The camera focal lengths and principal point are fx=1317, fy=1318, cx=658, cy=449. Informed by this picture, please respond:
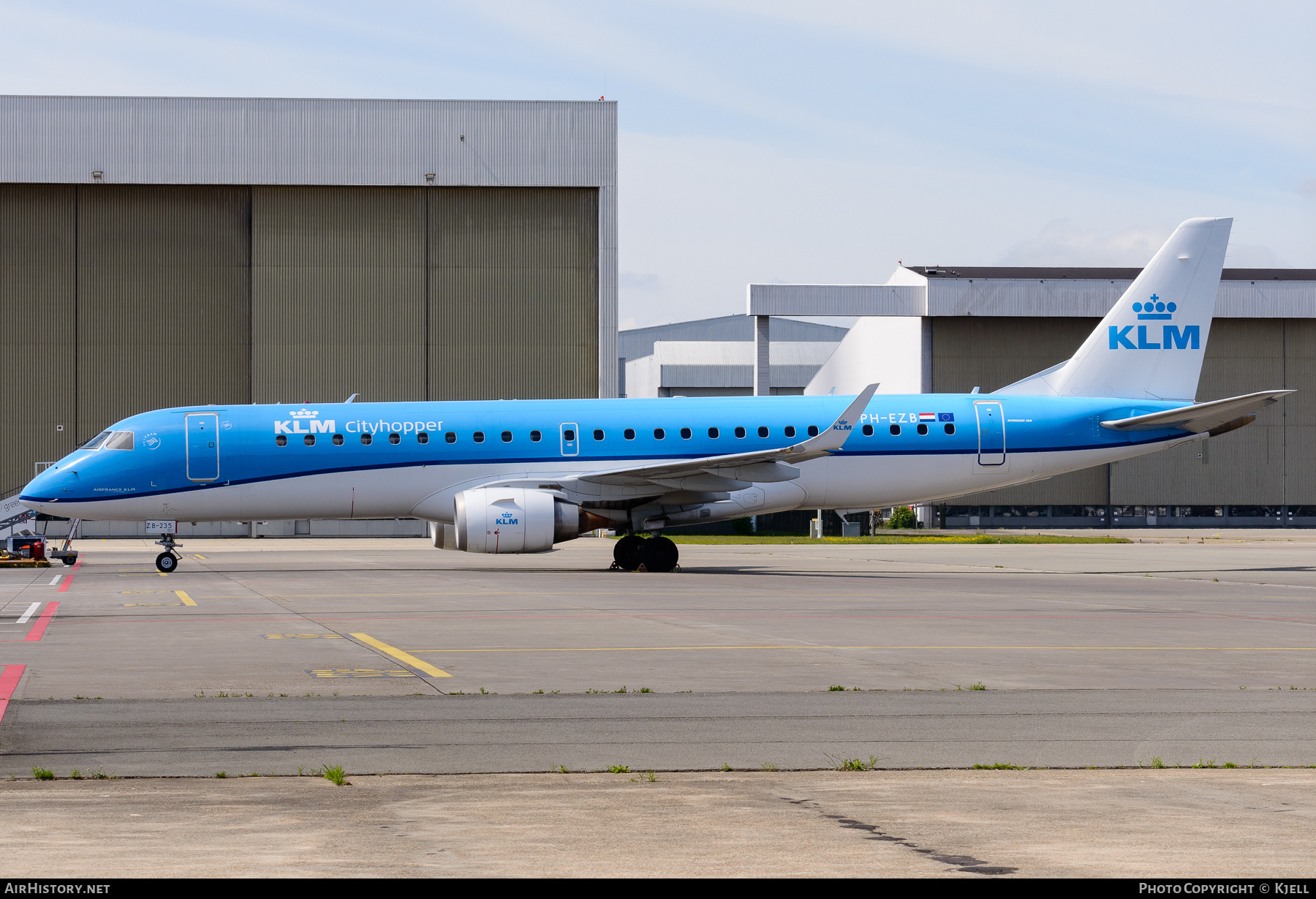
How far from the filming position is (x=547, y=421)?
94.2 ft

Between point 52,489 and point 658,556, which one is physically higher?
point 52,489

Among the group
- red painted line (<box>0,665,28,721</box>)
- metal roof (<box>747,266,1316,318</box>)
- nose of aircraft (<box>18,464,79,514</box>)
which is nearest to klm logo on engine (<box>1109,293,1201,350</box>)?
nose of aircraft (<box>18,464,79,514</box>)

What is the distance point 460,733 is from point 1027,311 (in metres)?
59.5

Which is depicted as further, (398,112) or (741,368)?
(741,368)

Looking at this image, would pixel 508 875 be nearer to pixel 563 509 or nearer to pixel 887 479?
pixel 563 509

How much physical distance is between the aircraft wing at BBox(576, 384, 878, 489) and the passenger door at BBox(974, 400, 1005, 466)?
4019mm

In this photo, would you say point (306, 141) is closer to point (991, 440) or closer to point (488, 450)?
point (488, 450)

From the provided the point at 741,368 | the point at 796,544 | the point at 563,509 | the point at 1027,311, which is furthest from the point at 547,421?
the point at 741,368

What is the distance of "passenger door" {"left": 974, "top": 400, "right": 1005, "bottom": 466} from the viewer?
29.5 m

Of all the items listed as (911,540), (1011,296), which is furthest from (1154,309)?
(1011,296)

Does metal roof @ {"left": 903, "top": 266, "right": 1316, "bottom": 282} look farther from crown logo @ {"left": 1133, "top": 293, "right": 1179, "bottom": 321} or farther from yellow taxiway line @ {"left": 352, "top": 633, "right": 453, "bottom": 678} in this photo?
yellow taxiway line @ {"left": 352, "top": 633, "right": 453, "bottom": 678}

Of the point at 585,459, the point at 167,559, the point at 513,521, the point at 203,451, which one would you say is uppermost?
the point at 203,451

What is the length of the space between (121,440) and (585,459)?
9.86 m

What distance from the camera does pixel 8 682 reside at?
420 inches
